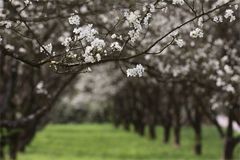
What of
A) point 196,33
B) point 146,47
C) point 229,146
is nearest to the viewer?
point 196,33

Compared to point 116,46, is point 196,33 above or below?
above

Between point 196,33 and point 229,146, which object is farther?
point 229,146

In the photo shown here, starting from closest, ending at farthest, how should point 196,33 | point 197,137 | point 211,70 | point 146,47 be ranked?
point 196,33 < point 146,47 < point 211,70 < point 197,137

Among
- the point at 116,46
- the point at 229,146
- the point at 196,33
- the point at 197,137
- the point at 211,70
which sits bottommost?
the point at 229,146

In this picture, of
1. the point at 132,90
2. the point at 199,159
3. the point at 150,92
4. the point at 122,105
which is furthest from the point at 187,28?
the point at 122,105

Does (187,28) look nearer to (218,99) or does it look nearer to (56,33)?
(218,99)

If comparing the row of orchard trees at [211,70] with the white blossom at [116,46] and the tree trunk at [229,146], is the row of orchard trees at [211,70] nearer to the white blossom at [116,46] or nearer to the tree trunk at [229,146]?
the tree trunk at [229,146]

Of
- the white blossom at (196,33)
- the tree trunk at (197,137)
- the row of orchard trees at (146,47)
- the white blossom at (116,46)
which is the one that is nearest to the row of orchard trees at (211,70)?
the row of orchard trees at (146,47)

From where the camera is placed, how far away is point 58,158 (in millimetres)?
28203

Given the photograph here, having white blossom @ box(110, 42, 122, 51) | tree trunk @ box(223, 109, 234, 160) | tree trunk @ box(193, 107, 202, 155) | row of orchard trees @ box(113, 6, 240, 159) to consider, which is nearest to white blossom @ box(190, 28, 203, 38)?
white blossom @ box(110, 42, 122, 51)

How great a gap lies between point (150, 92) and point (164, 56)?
2957 centimetres

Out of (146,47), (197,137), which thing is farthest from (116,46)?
(197,137)

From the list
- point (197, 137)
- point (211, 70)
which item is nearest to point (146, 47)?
point (211, 70)

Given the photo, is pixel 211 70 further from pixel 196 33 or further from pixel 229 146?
pixel 196 33
